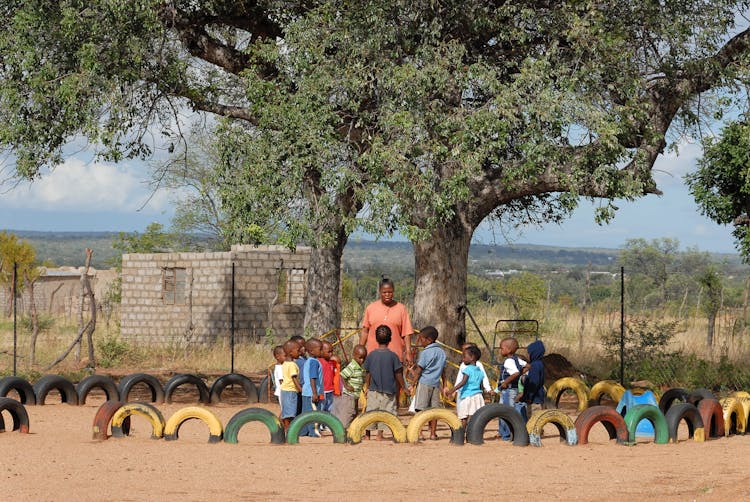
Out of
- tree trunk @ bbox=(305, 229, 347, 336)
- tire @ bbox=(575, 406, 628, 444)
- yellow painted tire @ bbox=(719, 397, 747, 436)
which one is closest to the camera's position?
tire @ bbox=(575, 406, 628, 444)

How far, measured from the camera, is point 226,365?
25531 mm

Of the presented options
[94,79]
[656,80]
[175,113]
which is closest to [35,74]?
[94,79]

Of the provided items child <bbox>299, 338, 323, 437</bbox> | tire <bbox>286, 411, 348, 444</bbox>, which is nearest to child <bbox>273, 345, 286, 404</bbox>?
child <bbox>299, 338, 323, 437</bbox>

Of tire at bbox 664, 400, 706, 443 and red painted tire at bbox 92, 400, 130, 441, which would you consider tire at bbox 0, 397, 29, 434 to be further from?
tire at bbox 664, 400, 706, 443

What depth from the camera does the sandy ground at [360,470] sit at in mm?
9547

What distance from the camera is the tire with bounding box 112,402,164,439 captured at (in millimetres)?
12977

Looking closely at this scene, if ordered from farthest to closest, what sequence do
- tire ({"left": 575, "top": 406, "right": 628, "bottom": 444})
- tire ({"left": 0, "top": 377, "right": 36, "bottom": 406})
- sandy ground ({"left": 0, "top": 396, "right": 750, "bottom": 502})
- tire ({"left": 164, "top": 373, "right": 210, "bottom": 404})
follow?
1. tire ({"left": 164, "top": 373, "right": 210, "bottom": 404})
2. tire ({"left": 0, "top": 377, "right": 36, "bottom": 406})
3. tire ({"left": 575, "top": 406, "right": 628, "bottom": 444})
4. sandy ground ({"left": 0, "top": 396, "right": 750, "bottom": 502})

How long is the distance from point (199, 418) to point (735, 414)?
6.54 meters

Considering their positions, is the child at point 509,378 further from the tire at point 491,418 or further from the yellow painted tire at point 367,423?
the yellow painted tire at point 367,423

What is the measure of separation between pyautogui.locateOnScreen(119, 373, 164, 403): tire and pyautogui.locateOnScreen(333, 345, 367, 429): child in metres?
4.33

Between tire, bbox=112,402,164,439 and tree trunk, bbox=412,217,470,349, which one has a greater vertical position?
tree trunk, bbox=412,217,470,349

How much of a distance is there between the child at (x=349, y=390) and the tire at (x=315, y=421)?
0.88m

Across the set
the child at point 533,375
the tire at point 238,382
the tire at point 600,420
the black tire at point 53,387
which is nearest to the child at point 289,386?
the child at point 533,375

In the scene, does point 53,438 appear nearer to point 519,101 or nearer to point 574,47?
point 519,101
